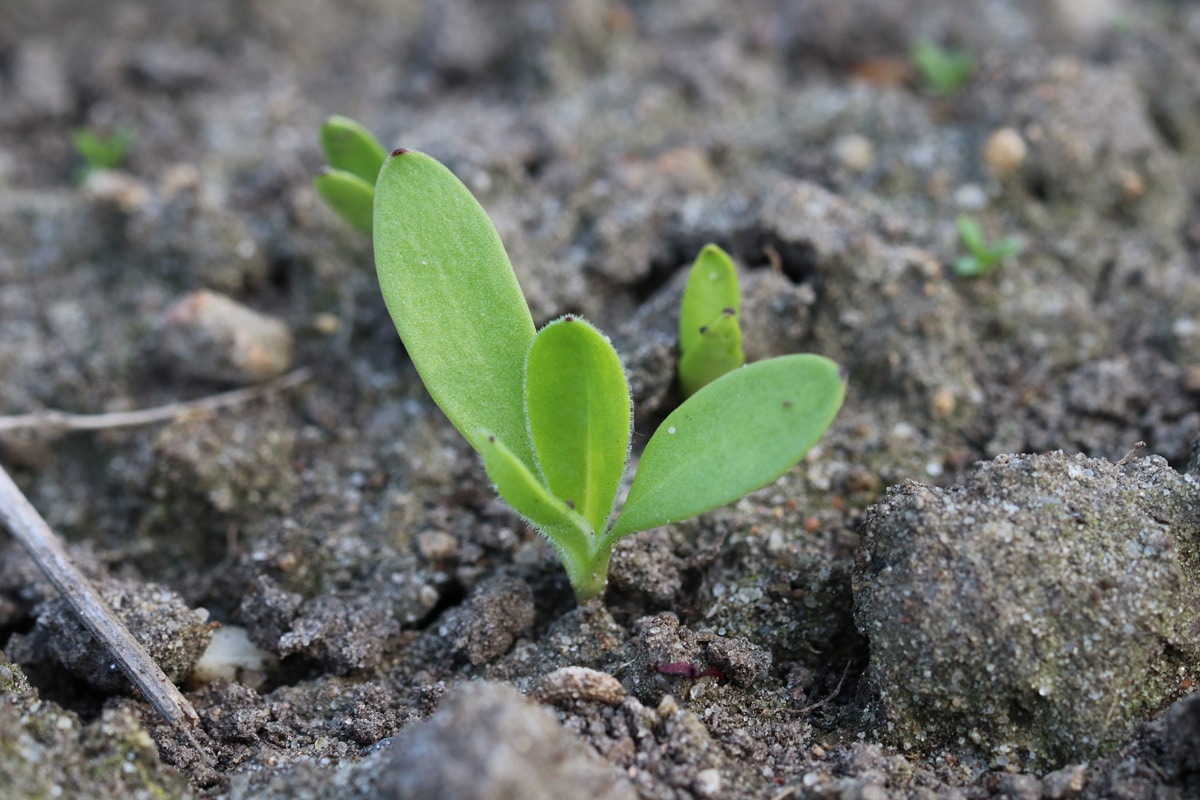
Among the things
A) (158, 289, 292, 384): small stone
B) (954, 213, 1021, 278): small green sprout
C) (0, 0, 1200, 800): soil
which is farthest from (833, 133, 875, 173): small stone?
(158, 289, 292, 384): small stone

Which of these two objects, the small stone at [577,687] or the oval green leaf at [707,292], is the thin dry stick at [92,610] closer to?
the small stone at [577,687]

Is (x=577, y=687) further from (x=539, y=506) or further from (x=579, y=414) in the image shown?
(x=579, y=414)

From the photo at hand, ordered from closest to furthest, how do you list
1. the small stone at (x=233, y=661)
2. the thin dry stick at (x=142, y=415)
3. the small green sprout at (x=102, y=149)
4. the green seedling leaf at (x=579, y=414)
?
the green seedling leaf at (x=579, y=414), the small stone at (x=233, y=661), the thin dry stick at (x=142, y=415), the small green sprout at (x=102, y=149)

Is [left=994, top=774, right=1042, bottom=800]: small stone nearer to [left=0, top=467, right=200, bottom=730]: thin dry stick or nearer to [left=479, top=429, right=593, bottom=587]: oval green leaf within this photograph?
[left=479, top=429, right=593, bottom=587]: oval green leaf

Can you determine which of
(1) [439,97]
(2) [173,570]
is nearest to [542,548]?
(2) [173,570]

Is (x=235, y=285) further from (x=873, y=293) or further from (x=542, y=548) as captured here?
(x=873, y=293)

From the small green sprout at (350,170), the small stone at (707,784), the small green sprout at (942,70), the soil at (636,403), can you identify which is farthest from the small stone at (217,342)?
the small green sprout at (942,70)
